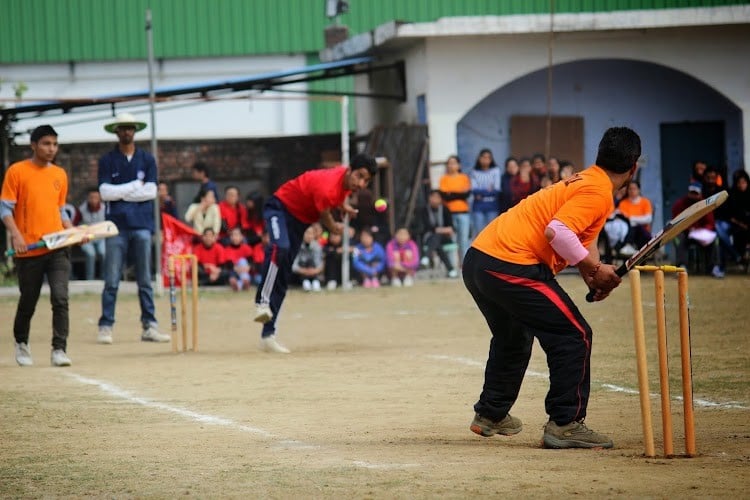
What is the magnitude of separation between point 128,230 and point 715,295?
8.23 meters

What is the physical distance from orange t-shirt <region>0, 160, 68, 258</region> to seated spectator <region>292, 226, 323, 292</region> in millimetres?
10912

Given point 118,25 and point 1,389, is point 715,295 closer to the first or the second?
point 1,389

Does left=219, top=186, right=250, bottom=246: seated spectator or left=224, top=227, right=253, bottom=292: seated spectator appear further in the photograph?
left=219, top=186, right=250, bottom=246: seated spectator

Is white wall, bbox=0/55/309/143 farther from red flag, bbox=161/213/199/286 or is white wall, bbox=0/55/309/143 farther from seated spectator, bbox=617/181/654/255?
seated spectator, bbox=617/181/654/255

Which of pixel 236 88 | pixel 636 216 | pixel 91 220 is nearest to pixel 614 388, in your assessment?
pixel 636 216

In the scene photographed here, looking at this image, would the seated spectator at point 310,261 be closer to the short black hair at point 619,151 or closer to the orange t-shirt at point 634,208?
the orange t-shirt at point 634,208

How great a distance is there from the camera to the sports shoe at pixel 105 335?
53.5 ft

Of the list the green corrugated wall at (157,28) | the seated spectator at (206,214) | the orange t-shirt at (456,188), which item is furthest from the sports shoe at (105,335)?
the green corrugated wall at (157,28)

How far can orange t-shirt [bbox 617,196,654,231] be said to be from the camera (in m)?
24.8

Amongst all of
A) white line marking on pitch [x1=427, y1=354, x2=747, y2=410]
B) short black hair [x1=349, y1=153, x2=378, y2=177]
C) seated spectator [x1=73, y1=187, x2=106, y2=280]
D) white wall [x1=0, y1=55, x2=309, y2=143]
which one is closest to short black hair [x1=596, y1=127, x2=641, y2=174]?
white line marking on pitch [x1=427, y1=354, x2=747, y2=410]

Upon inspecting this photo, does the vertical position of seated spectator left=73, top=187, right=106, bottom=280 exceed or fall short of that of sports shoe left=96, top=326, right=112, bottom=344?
it exceeds it

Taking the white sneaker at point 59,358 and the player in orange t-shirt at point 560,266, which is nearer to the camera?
the player in orange t-shirt at point 560,266

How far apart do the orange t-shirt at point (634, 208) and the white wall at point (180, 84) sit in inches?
608

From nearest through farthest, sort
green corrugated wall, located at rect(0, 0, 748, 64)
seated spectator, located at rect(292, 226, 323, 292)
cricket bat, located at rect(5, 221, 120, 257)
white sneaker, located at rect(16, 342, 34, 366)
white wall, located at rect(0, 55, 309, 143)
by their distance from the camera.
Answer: cricket bat, located at rect(5, 221, 120, 257), white sneaker, located at rect(16, 342, 34, 366), seated spectator, located at rect(292, 226, 323, 292), green corrugated wall, located at rect(0, 0, 748, 64), white wall, located at rect(0, 55, 309, 143)
